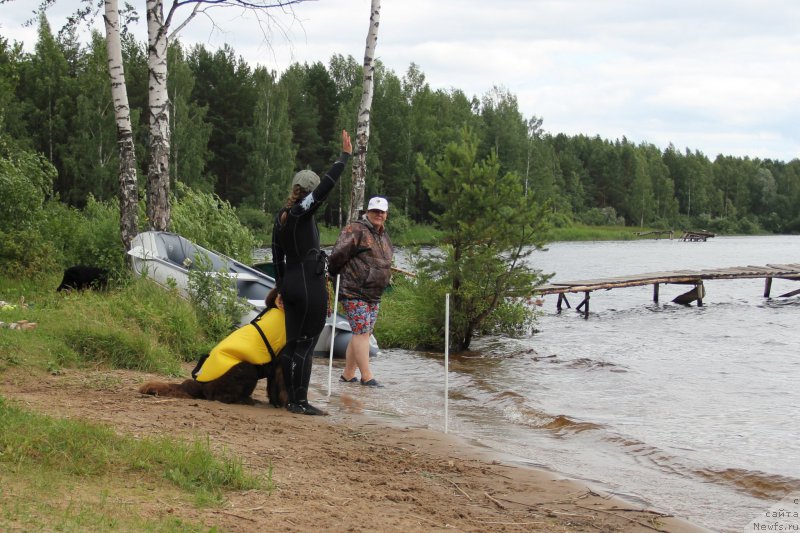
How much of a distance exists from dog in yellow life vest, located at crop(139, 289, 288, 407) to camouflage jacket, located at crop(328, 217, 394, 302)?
6.49ft

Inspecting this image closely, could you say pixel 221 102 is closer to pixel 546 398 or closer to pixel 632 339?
pixel 632 339

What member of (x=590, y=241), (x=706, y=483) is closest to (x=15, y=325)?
(x=706, y=483)

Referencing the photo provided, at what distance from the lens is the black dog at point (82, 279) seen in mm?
12633

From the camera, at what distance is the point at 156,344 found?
9.80 meters

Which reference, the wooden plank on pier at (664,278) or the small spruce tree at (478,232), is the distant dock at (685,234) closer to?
the wooden plank on pier at (664,278)

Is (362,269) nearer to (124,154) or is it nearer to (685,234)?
(124,154)

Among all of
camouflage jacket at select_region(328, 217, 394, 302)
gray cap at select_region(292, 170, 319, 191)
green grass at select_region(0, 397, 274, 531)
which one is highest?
gray cap at select_region(292, 170, 319, 191)

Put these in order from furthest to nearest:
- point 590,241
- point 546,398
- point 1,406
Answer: point 590,241 < point 546,398 < point 1,406

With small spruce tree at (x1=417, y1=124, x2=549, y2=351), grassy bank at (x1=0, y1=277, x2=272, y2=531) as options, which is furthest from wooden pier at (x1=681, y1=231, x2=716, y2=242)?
grassy bank at (x1=0, y1=277, x2=272, y2=531)

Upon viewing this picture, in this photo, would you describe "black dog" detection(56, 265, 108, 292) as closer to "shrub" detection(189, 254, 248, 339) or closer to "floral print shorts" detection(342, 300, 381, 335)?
"shrub" detection(189, 254, 248, 339)

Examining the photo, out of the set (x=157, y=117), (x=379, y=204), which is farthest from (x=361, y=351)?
(x=157, y=117)

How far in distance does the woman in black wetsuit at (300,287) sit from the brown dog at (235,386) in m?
0.13

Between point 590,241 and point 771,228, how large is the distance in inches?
1958

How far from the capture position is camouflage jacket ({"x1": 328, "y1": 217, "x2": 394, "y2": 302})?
A: 953 cm
